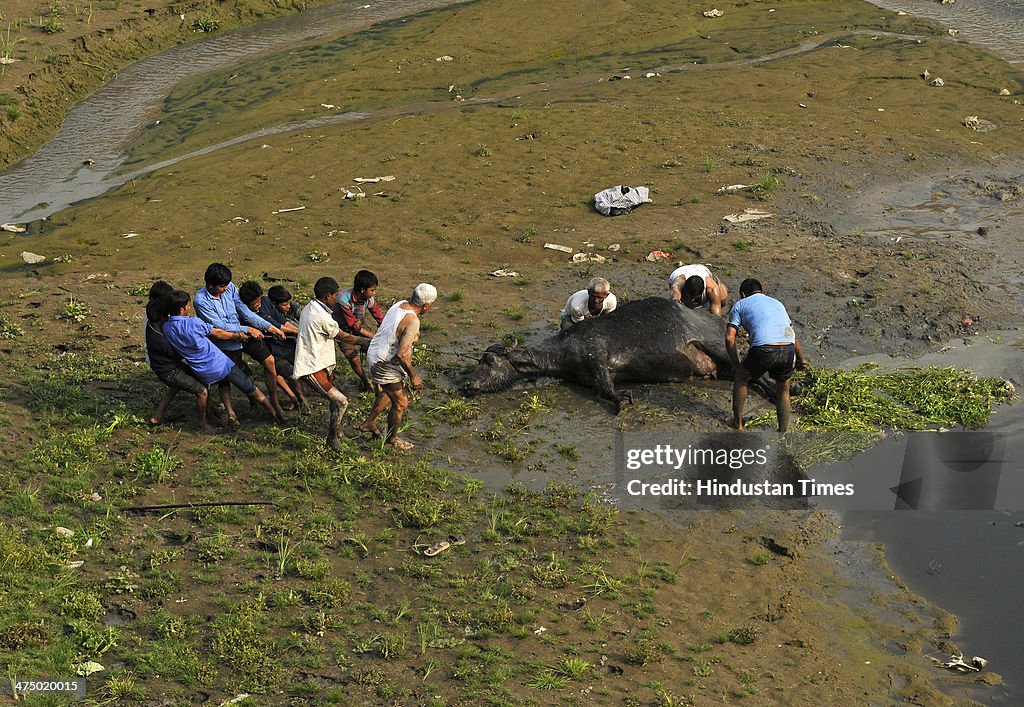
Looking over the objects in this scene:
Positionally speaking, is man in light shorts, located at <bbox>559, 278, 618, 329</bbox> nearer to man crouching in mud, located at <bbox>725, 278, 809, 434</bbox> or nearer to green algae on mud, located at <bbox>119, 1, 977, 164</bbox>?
man crouching in mud, located at <bbox>725, 278, 809, 434</bbox>

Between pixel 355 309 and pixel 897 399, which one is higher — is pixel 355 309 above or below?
above

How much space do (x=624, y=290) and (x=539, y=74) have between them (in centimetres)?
1270

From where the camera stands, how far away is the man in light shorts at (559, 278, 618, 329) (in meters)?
11.0

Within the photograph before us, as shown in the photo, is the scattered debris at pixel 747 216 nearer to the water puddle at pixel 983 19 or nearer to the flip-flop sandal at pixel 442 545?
the flip-flop sandal at pixel 442 545

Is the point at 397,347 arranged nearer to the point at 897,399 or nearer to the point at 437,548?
the point at 437,548

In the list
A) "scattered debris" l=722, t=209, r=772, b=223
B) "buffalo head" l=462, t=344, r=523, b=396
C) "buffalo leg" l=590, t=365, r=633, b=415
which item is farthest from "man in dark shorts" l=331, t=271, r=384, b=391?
"scattered debris" l=722, t=209, r=772, b=223

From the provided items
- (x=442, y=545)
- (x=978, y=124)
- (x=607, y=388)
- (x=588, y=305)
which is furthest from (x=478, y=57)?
(x=442, y=545)

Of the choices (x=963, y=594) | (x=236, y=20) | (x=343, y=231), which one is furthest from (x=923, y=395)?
(x=236, y=20)

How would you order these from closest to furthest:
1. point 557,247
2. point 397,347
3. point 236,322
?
1. point 397,347
2. point 236,322
3. point 557,247

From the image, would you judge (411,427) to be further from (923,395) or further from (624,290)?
(923,395)

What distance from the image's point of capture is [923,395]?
10398 mm

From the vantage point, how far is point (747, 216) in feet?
51.0

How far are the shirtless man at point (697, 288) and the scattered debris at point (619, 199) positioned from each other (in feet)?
14.7

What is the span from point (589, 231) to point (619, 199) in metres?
0.98
